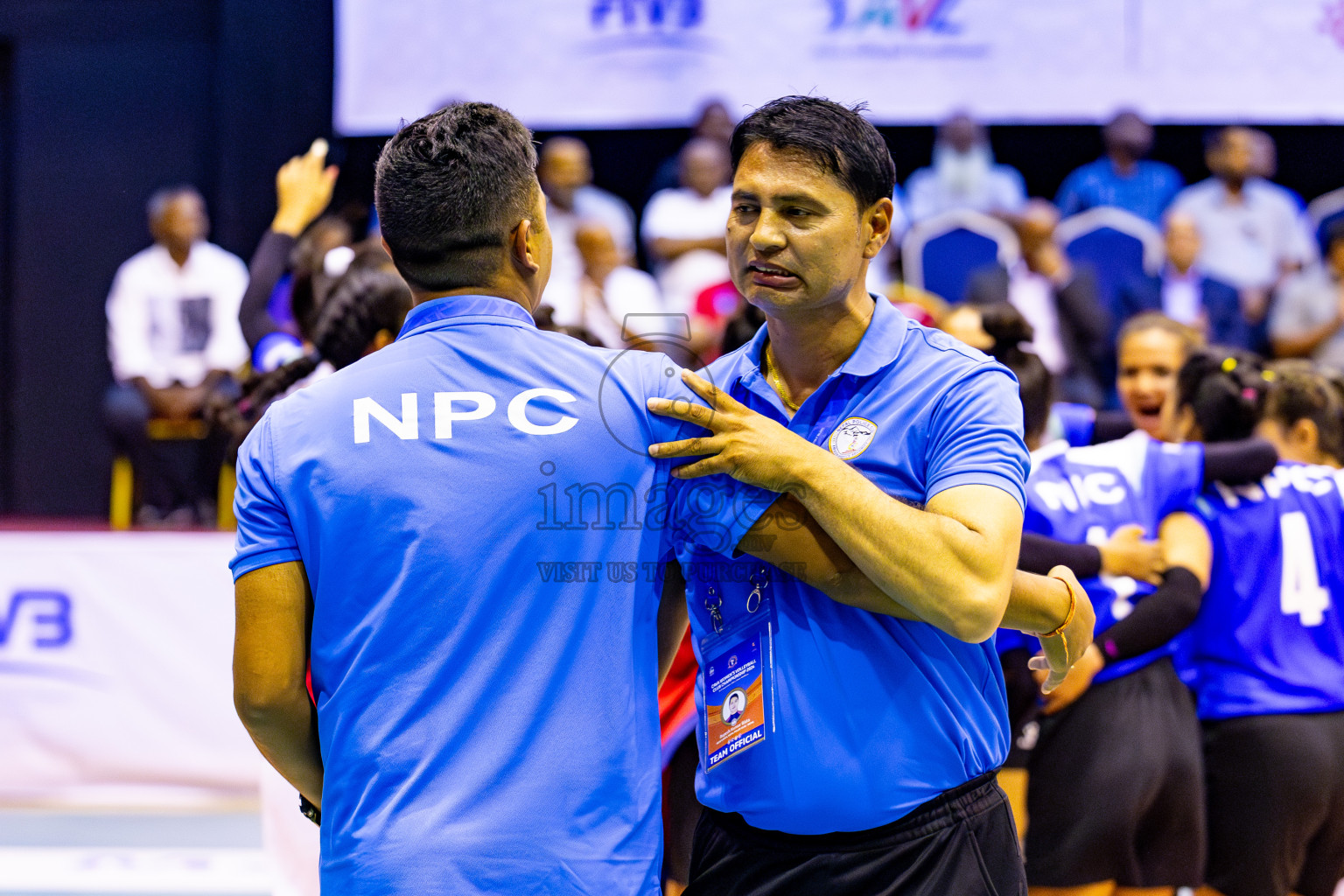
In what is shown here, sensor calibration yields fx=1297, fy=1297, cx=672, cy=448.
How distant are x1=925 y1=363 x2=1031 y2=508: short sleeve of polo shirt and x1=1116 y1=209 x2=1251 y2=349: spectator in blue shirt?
22.3ft

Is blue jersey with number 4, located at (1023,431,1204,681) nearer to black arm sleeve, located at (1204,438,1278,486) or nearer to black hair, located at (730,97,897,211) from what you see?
black arm sleeve, located at (1204,438,1278,486)

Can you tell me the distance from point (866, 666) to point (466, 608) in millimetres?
672

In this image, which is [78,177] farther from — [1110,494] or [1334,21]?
[1110,494]

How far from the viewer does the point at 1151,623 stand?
350 cm

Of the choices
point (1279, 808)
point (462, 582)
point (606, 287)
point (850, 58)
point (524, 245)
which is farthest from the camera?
point (850, 58)

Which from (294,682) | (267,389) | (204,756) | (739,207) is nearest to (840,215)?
(739,207)

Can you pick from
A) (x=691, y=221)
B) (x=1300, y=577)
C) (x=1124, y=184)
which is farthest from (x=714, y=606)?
(x=1124, y=184)

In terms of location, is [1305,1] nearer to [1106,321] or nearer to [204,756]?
[1106,321]

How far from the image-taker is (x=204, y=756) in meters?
5.28

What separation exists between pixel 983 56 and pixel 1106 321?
2.09m

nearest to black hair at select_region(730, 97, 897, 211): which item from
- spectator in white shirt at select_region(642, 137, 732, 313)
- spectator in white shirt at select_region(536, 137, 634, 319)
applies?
spectator in white shirt at select_region(536, 137, 634, 319)

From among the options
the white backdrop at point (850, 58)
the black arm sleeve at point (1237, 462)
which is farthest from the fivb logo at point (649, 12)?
the black arm sleeve at point (1237, 462)

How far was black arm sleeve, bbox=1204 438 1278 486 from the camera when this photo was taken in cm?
362

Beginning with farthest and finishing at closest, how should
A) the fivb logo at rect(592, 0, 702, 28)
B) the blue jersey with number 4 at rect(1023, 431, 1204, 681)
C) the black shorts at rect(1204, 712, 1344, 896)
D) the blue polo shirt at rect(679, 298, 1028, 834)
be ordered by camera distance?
the fivb logo at rect(592, 0, 702, 28)
the black shorts at rect(1204, 712, 1344, 896)
the blue jersey with number 4 at rect(1023, 431, 1204, 681)
the blue polo shirt at rect(679, 298, 1028, 834)
